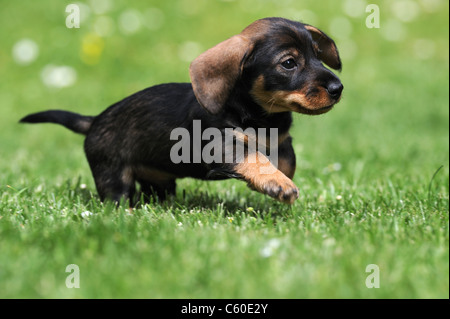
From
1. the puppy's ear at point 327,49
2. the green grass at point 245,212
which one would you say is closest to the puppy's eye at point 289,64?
the puppy's ear at point 327,49

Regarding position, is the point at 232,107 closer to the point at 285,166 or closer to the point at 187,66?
the point at 285,166

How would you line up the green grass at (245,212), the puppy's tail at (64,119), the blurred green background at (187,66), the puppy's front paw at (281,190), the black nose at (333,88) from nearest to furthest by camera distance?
the green grass at (245,212) < the puppy's front paw at (281,190) < the black nose at (333,88) < the puppy's tail at (64,119) < the blurred green background at (187,66)

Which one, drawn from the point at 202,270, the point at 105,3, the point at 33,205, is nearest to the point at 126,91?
the point at 105,3

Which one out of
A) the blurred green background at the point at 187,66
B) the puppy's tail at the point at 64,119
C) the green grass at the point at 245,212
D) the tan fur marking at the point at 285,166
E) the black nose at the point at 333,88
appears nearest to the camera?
the green grass at the point at 245,212

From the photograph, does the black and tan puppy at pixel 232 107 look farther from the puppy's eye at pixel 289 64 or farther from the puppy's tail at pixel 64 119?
the puppy's tail at pixel 64 119

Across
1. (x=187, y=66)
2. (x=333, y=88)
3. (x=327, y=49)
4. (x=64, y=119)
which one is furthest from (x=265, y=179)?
(x=187, y=66)

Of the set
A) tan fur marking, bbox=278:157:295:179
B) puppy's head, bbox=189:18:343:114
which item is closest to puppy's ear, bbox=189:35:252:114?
puppy's head, bbox=189:18:343:114
